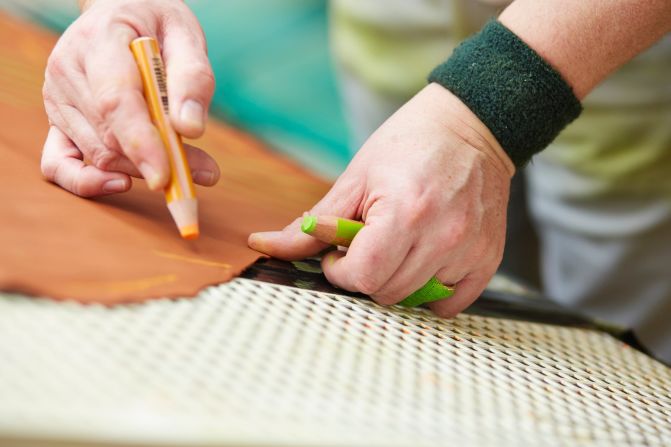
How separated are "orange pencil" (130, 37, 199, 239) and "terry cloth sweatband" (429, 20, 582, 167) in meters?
0.27

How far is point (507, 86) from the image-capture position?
0.67m

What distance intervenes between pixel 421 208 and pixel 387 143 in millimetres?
82

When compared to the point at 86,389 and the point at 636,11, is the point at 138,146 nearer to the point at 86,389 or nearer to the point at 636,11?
the point at 86,389

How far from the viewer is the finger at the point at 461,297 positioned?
2.26 ft

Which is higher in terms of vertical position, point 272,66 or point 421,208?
point 421,208

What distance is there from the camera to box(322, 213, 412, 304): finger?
2.01 feet

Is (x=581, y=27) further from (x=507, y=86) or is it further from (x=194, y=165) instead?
(x=194, y=165)

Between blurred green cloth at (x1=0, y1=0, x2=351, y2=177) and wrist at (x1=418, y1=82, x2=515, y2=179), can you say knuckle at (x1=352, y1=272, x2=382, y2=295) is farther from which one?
blurred green cloth at (x1=0, y1=0, x2=351, y2=177)

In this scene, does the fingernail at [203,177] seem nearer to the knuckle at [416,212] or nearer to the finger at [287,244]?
the finger at [287,244]

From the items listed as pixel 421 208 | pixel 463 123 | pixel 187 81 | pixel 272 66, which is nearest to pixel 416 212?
pixel 421 208

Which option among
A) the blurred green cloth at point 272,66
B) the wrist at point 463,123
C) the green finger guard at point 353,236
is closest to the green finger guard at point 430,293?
the green finger guard at point 353,236

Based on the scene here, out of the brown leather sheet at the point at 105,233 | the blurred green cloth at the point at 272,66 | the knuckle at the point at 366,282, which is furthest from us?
the blurred green cloth at the point at 272,66

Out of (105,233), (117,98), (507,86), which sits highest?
(507,86)

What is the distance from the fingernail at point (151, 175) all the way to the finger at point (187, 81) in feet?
0.13
